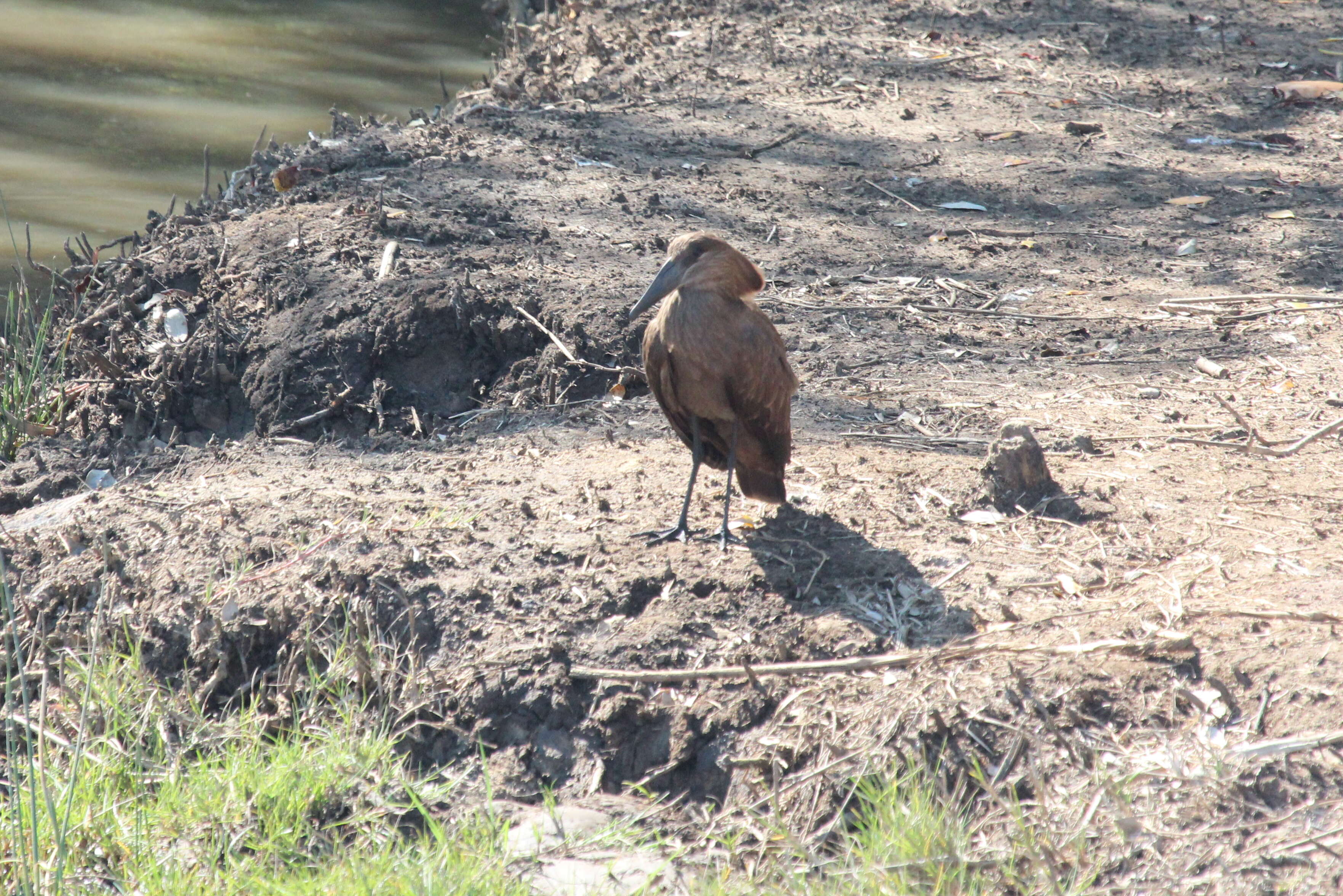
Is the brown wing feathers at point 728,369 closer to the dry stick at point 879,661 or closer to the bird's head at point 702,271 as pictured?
the bird's head at point 702,271

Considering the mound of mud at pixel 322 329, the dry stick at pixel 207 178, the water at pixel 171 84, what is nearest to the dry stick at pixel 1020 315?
the mound of mud at pixel 322 329

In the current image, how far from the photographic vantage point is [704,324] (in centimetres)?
387

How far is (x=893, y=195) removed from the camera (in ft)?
22.2

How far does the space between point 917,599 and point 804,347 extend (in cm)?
191

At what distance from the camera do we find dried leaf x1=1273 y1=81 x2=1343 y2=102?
7988 millimetres

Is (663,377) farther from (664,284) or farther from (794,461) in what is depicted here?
(794,461)

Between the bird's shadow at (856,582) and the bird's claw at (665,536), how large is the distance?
217 mm

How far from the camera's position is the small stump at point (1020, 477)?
3.82 metres

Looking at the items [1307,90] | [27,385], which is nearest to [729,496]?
[27,385]

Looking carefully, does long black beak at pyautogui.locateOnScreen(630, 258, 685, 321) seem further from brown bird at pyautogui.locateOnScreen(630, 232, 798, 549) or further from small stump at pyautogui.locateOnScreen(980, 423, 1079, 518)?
small stump at pyautogui.locateOnScreen(980, 423, 1079, 518)

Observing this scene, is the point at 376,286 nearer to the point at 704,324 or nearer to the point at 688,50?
the point at 704,324

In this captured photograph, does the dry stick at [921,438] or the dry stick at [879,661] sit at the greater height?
the dry stick at [921,438]

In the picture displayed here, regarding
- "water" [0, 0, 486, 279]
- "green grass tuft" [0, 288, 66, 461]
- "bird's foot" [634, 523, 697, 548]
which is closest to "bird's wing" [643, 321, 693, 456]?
"bird's foot" [634, 523, 697, 548]

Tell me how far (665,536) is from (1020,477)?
3.86ft
